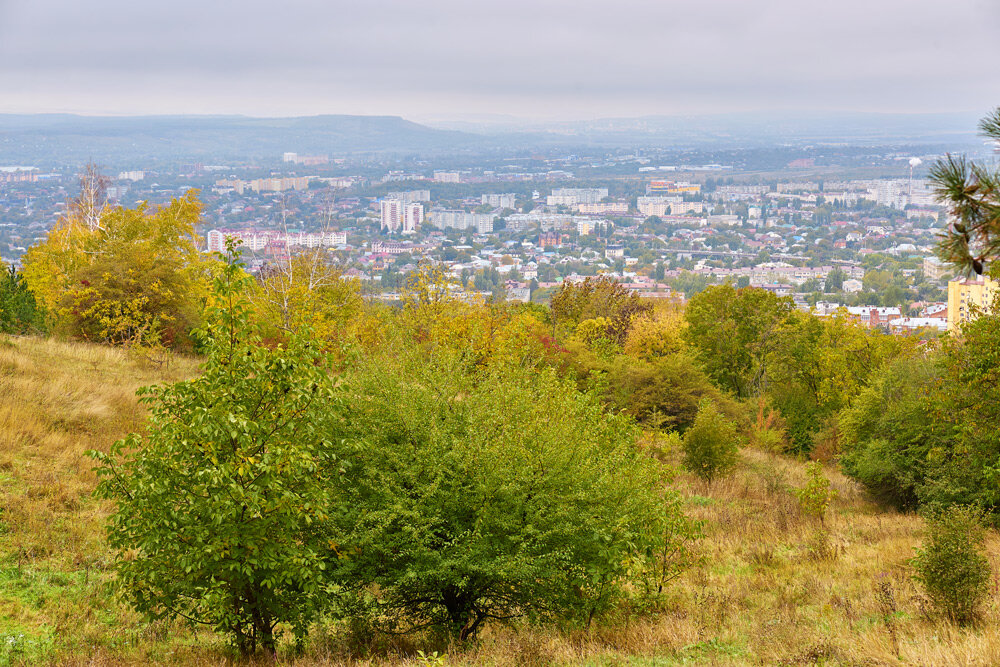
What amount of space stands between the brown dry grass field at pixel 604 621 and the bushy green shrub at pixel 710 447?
1.70 metres

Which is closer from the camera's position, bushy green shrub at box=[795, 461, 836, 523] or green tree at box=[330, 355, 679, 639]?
green tree at box=[330, 355, 679, 639]

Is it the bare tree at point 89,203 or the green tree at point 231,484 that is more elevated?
the bare tree at point 89,203

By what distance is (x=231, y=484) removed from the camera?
5551 millimetres

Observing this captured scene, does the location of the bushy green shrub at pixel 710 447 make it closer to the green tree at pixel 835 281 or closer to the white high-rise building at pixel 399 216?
the green tree at pixel 835 281

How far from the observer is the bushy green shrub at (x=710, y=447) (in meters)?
16.5

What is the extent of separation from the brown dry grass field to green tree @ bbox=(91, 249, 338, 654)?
0.82 meters

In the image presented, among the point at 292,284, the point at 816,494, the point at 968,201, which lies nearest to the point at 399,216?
the point at 292,284

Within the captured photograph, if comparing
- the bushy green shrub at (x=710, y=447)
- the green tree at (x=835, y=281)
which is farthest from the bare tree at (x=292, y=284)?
the green tree at (x=835, y=281)

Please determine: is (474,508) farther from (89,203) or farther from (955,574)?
(89,203)

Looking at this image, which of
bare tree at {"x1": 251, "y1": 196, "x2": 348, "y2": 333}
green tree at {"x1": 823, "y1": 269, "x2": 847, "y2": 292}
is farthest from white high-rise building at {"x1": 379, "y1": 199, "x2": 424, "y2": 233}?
bare tree at {"x1": 251, "y1": 196, "x2": 348, "y2": 333}

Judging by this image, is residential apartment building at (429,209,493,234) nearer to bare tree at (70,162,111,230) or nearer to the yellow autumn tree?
bare tree at (70,162,111,230)

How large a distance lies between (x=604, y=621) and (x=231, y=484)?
385 centimetres

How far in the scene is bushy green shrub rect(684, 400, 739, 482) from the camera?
1653cm

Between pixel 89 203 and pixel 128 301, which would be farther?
pixel 89 203
